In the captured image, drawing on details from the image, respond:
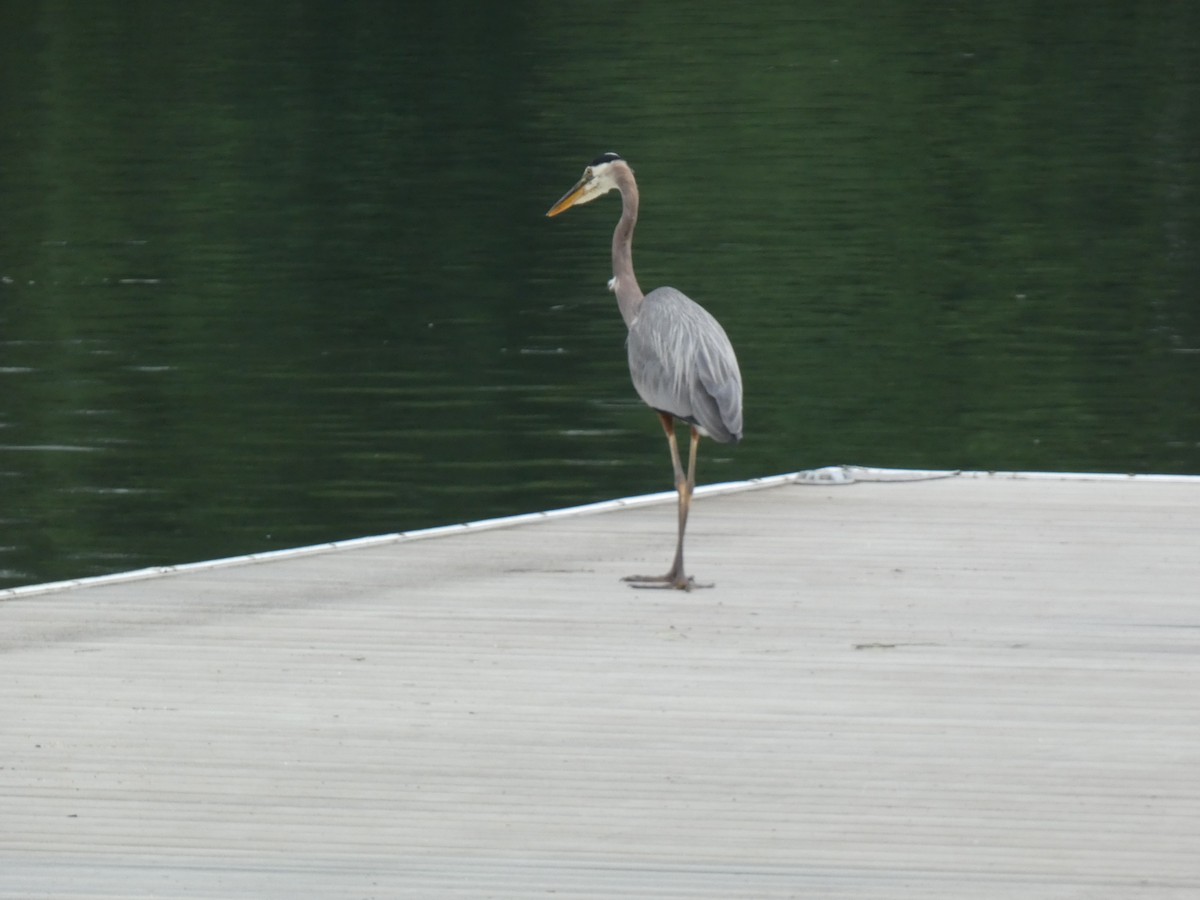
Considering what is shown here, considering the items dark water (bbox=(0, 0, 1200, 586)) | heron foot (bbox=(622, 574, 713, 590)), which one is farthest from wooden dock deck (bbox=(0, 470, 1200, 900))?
dark water (bbox=(0, 0, 1200, 586))

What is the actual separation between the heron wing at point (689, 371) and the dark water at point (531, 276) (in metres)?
4.24

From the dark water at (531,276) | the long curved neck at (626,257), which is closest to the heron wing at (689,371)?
the long curved neck at (626,257)

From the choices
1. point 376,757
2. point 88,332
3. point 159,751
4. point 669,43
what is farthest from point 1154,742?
point 669,43

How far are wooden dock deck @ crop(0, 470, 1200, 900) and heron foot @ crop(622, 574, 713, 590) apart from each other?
63 mm

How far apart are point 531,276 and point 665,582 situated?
39.9ft

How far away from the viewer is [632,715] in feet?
19.6

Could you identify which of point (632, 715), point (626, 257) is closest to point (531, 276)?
point (626, 257)

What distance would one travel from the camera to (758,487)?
9.05m

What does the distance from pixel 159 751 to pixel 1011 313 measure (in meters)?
12.9

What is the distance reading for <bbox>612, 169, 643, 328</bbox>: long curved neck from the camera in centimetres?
806

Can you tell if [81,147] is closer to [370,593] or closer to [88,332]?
[88,332]

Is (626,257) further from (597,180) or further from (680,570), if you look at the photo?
(680,570)

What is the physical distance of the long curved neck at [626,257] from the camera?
317 inches

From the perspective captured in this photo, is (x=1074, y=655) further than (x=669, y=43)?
No
